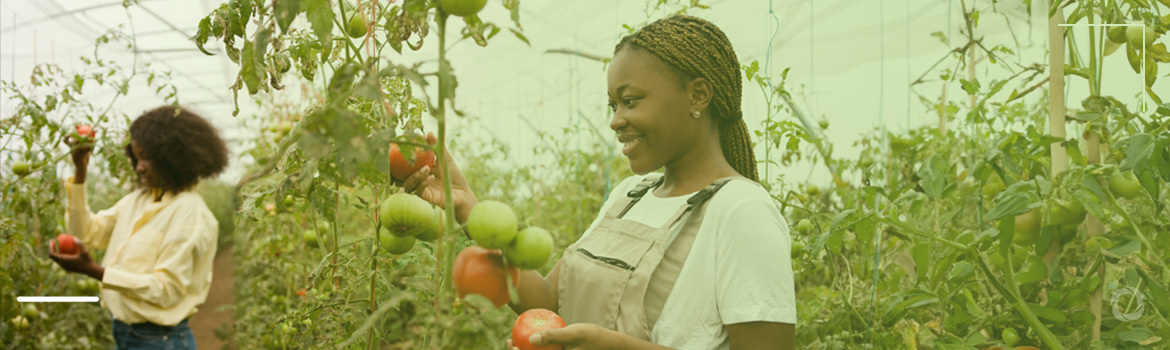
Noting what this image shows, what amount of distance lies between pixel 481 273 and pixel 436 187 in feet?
1.71

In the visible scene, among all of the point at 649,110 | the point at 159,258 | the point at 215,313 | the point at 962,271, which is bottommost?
the point at 215,313

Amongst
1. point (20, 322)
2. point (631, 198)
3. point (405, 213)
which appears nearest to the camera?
point (405, 213)

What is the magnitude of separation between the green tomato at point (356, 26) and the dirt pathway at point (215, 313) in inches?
156

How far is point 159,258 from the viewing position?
9.49ft

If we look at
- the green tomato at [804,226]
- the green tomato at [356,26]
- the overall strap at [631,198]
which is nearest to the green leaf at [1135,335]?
the green tomato at [804,226]

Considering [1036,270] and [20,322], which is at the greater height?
[1036,270]

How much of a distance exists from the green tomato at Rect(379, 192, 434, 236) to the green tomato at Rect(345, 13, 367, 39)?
29 centimetres

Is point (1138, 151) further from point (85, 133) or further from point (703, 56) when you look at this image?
point (85, 133)

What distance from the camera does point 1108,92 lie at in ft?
7.85

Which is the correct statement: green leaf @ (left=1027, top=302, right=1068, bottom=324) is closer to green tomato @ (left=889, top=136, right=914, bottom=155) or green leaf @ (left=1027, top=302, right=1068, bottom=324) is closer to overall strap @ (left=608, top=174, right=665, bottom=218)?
green tomato @ (left=889, top=136, right=914, bottom=155)

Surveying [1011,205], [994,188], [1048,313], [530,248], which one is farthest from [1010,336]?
[530,248]

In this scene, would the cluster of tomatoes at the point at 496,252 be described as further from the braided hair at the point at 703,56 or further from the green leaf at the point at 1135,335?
the green leaf at the point at 1135,335

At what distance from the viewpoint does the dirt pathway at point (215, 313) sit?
5512 millimetres

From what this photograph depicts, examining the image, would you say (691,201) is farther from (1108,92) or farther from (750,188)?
(1108,92)
